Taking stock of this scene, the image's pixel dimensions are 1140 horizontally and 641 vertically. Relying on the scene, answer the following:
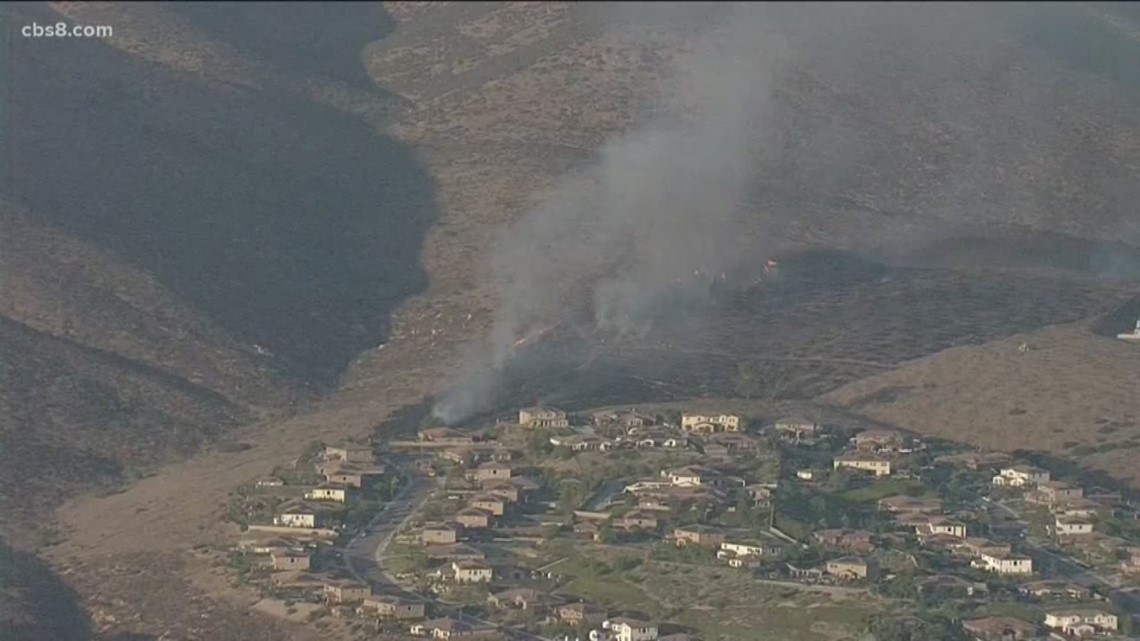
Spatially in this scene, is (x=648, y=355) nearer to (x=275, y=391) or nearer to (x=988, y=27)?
(x=275, y=391)

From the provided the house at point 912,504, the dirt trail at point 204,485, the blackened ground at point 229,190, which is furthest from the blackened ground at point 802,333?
the house at point 912,504

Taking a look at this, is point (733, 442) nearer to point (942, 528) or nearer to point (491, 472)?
point (491, 472)

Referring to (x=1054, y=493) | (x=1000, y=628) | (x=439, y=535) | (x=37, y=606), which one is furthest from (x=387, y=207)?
(x=1000, y=628)

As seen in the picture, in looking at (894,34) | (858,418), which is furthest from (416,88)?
(858,418)

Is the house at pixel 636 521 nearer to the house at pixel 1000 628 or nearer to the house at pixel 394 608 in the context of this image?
the house at pixel 394 608

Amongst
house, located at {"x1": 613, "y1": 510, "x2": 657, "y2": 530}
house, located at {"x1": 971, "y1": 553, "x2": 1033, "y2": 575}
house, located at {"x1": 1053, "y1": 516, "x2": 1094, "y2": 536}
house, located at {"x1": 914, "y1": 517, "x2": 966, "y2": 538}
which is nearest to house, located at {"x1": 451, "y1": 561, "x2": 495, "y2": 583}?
house, located at {"x1": 613, "y1": 510, "x2": 657, "y2": 530}
